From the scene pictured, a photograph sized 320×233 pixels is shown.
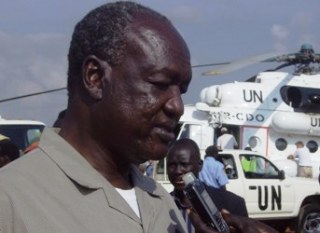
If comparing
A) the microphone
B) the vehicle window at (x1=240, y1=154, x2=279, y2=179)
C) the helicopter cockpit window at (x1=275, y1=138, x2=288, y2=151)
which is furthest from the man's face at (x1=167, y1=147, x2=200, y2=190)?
the helicopter cockpit window at (x1=275, y1=138, x2=288, y2=151)

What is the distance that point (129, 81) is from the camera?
1.81 meters

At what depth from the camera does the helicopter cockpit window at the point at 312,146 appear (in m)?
18.2

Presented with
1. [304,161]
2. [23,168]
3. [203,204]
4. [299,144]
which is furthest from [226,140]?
[23,168]

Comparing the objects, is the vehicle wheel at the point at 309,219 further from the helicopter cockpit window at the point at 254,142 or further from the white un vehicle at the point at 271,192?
the helicopter cockpit window at the point at 254,142

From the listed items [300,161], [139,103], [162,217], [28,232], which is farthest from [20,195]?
[300,161]

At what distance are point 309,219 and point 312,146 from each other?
445cm

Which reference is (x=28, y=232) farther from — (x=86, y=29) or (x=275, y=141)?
(x=275, y=141)

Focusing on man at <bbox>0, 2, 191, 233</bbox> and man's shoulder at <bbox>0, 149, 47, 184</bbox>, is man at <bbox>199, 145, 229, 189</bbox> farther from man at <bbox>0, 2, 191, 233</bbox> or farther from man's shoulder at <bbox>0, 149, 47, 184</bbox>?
man's shoulder at <bbox>0, 149, 47, 184</bbox>

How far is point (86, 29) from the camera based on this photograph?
1850 mm

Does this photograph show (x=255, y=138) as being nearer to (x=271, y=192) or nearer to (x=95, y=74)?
(x=271, y=192)

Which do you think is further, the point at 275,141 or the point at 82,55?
the point at 275,141

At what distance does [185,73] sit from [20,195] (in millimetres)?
533

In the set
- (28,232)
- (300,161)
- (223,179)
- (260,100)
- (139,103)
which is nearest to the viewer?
(28,232)

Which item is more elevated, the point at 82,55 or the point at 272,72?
the point at 82,55
